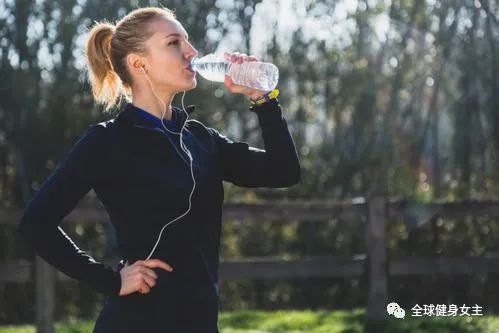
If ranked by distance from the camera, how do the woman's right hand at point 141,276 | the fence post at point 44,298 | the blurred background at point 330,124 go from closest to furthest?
the woman's right hand at point 141,276
the fence post at point 44,298
the blurred background at point 330,124

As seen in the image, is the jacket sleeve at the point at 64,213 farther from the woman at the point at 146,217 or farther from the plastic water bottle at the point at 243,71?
the plastic water bottle at the point at 243,71

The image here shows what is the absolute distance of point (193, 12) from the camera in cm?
1123

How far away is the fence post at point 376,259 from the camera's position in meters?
7.04

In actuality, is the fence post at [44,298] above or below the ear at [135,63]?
below

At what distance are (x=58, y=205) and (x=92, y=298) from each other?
7.29 meters

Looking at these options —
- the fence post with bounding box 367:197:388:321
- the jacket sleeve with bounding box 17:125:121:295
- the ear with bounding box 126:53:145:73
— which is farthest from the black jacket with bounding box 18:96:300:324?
the fence post with bounding box 367:197:388:321

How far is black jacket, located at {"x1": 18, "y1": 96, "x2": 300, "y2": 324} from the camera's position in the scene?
7.48 ft

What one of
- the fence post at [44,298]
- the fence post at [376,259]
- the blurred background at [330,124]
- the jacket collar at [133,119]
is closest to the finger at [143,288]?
the jacket collar at [133,119]

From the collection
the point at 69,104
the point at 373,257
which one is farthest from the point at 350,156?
the point at 373,257

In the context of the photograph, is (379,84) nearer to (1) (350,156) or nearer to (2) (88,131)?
(1) (350,156)

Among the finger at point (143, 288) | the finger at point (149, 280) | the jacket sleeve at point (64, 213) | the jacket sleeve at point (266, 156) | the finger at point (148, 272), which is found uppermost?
the jacket sleeve at point (266, 156)

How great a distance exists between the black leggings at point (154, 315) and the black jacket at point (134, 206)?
3cm

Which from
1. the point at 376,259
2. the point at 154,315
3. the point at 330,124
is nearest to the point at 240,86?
the point at 154,315

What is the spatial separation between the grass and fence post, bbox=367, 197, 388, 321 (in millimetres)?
153
